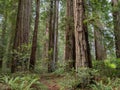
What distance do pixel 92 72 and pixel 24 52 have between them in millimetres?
3245

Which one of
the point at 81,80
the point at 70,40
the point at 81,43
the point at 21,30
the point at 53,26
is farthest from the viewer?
the point at 53,26

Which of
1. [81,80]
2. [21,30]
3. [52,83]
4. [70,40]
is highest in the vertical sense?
[21,30]

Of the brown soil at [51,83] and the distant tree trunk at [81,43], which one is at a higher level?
the distant tree trunk at [81,43]

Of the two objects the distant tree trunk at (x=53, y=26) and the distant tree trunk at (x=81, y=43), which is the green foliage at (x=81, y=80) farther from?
the distant tree trunk at (x=53, y=26)

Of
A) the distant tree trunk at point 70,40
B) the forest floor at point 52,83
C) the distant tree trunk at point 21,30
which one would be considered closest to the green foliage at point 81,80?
the forest floor at point 52,83

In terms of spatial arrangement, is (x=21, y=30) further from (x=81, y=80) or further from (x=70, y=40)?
(x=81, y=80)

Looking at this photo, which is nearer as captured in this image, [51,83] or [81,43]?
[81,43]

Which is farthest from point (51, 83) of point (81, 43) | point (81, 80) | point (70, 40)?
point (70, 40)

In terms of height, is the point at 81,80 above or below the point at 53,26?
below

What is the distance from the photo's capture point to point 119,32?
1015 cm

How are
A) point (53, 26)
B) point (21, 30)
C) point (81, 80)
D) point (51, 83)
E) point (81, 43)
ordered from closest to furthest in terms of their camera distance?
point (81, 80)
point (81, 43)
point (51, 83)
point (21, 30)
point (53, 26)

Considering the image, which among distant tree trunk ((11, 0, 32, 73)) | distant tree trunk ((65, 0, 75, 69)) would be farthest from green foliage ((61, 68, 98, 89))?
distant tree trunk ((65, 0, 75, 69))

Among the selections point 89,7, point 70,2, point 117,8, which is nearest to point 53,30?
point 70,2

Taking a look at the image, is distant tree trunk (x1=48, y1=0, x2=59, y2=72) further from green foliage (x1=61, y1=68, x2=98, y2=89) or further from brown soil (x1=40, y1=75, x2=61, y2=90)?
green foliage (x1=61, y1=68, x2=98, y2=89)
